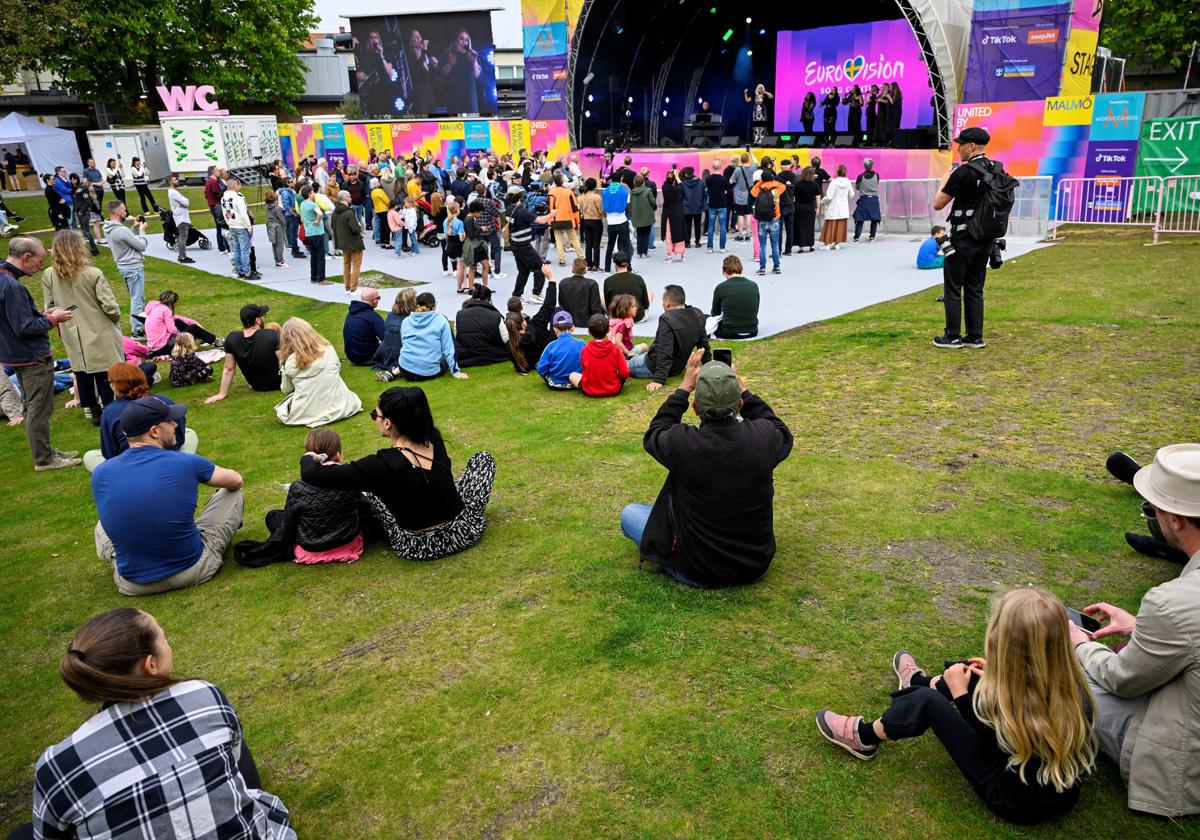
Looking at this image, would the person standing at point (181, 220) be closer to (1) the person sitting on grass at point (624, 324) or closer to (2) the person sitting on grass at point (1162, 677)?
(1) the person sitting on grass at point (624, 324)

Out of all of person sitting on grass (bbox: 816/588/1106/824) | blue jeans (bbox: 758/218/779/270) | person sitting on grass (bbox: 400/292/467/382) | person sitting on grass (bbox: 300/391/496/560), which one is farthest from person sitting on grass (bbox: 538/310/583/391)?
blue jeans (bbox: 758/218/779/270)

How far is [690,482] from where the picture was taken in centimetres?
413

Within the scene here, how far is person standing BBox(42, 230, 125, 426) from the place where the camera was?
7195 mm

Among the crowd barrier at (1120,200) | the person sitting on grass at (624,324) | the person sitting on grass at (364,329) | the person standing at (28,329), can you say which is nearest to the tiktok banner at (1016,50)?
the crowd barrier at (1120,200)

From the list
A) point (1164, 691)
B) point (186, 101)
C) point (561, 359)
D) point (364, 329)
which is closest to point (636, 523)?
point (1164, 691)

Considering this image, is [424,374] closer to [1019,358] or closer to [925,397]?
[925,397]

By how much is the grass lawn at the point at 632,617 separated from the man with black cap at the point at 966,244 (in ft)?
2.81

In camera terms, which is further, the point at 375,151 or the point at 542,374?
the point at 375,151

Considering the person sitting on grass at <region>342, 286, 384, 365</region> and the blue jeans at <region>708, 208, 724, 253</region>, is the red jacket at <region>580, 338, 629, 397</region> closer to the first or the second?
the person sitting on grass at <region>342, 286, 384, 365</region>

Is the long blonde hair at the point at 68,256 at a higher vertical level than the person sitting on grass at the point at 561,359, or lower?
higher

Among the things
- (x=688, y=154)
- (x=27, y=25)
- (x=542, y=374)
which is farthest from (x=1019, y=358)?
(x=27, y=25)

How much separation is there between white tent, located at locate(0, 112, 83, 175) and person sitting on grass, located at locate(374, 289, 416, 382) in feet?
93.0

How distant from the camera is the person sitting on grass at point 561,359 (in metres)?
8.65

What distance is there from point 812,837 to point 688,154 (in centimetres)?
2172
